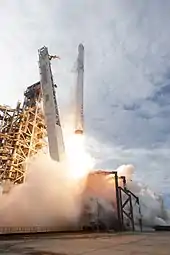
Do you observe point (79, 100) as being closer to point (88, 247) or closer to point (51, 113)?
point (51, 113)

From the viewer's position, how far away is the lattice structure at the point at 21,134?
45.8 m

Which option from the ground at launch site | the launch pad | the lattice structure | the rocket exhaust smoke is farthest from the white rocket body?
the ground at launch site

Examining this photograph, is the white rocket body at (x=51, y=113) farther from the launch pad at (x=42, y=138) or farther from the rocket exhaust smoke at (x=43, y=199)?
the rocket exhaust smoke at (x=43, y=199)

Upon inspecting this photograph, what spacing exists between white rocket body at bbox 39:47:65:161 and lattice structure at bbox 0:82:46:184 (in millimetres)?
6601

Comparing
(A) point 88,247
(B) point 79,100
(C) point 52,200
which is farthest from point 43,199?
(A) point 88,247

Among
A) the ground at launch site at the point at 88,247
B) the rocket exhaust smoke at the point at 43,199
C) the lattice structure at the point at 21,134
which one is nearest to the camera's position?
the ground at launch site at the point at 88,247

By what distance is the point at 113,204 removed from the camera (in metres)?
47.6

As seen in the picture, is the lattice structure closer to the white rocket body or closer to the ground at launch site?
the white rocket body

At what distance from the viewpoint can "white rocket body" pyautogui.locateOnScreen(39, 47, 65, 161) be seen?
136 ft

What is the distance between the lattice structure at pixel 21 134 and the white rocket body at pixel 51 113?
21.7 ft

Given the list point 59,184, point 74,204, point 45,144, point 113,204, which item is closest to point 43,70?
point 45,144

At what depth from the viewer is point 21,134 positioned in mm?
48156

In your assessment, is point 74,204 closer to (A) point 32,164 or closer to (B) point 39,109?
(A) point 32,164

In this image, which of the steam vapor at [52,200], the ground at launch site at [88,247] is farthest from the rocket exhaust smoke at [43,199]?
the ground at launch site at [88,247]
